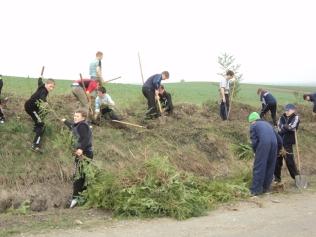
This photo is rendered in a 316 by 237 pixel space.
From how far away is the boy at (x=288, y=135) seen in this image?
12094 millimetres

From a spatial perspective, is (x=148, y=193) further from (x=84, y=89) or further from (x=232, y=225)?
(x=84, y=89)

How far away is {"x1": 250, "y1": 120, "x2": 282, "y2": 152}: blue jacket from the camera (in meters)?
A: 11.0

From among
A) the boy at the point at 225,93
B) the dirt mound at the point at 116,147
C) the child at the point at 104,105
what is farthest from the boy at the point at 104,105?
the boy at the point at 225,93

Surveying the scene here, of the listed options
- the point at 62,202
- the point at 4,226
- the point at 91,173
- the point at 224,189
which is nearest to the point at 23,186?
the point at 62,202

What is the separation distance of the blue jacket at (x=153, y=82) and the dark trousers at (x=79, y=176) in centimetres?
553

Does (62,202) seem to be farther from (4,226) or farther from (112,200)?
(4,226)

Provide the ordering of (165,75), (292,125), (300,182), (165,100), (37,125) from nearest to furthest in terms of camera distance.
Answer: (300,182)
(292,125)
(37,125)
(165,75)
(165,100)

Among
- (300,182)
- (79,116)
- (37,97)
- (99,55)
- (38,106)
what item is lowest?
(300,182)

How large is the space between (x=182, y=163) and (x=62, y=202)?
400 cm

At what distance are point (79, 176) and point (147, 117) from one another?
6233 millimetres

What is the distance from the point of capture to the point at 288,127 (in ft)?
39.7

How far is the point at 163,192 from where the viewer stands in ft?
29.8

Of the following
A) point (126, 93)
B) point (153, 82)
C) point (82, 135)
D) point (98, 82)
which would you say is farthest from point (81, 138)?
point (126, 93)

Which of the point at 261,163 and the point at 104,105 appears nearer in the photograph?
the point at 261,163
